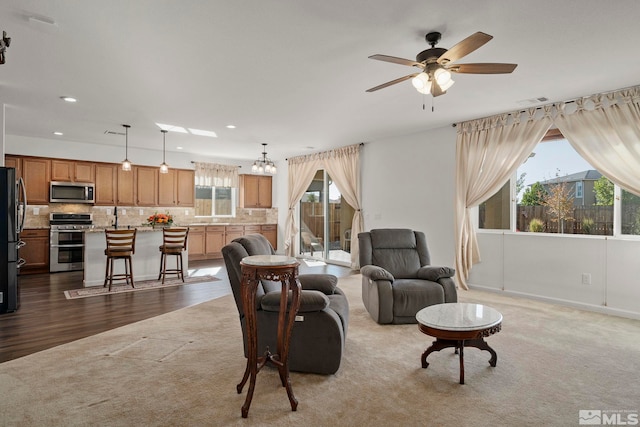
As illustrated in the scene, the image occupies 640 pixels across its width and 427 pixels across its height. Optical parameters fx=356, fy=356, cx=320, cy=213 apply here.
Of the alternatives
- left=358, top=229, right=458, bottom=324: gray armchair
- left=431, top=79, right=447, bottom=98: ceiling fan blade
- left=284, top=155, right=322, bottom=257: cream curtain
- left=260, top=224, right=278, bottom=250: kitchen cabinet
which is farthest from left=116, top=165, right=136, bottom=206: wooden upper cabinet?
left=431, top=79, right=447, bottom=98: ceiling fan blade

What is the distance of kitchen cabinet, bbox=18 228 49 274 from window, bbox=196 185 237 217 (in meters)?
3.31

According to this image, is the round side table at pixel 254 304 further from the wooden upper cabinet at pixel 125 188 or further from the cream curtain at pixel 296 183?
the wooden upper cabinet at pixel 125 188

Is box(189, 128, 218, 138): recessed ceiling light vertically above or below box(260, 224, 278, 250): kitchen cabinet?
above

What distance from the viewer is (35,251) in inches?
274

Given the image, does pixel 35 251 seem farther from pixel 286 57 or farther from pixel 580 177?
pixel 580 177

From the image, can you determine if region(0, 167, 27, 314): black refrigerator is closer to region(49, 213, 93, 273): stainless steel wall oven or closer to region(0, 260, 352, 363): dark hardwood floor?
region(0, 260, 352, 363): dark hardwood floor

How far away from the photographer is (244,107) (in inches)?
198

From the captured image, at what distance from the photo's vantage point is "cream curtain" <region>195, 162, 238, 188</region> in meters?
9.30

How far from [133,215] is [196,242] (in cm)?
155

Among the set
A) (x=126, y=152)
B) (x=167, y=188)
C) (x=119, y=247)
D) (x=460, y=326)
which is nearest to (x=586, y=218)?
(x=460, y=326)

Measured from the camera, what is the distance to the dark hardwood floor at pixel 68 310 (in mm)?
3455

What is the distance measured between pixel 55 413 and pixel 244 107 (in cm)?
397

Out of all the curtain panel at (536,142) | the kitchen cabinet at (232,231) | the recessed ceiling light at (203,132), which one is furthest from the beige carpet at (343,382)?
the kitchen cabinet at (232,231)

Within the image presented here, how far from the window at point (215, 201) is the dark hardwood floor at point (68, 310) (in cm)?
357
